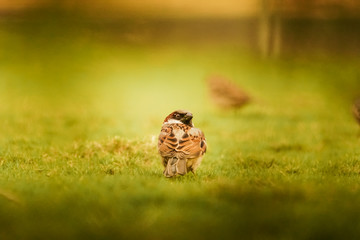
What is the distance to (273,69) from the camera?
20.5 meters

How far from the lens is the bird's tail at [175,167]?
18.3ft

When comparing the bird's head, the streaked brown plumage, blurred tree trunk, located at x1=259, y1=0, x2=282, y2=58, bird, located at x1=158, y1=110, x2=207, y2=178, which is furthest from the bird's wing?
blurred tree trunk, located at x1=259, y1=0, x2=282, y2=58

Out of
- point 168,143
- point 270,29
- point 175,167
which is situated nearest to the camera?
point 175,167

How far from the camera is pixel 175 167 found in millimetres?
5598

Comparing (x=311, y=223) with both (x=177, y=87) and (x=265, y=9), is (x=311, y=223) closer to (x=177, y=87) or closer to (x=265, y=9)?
(x=177, y=87)

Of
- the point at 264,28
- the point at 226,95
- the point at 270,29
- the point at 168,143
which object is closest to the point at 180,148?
the point at 168,143

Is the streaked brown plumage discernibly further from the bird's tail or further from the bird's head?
the bird's tail

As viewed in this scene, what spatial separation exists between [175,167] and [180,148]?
0.23 metres

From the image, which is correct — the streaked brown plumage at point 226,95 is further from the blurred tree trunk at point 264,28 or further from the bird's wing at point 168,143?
the blurred tree trunk at point 264,28

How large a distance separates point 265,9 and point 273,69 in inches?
109

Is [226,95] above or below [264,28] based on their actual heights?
below

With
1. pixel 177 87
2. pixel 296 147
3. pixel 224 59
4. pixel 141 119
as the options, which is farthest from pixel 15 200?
pixel 224 59

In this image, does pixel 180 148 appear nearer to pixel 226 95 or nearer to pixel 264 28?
pixel 226 95

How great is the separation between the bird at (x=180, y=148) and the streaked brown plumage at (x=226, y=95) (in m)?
6.80
